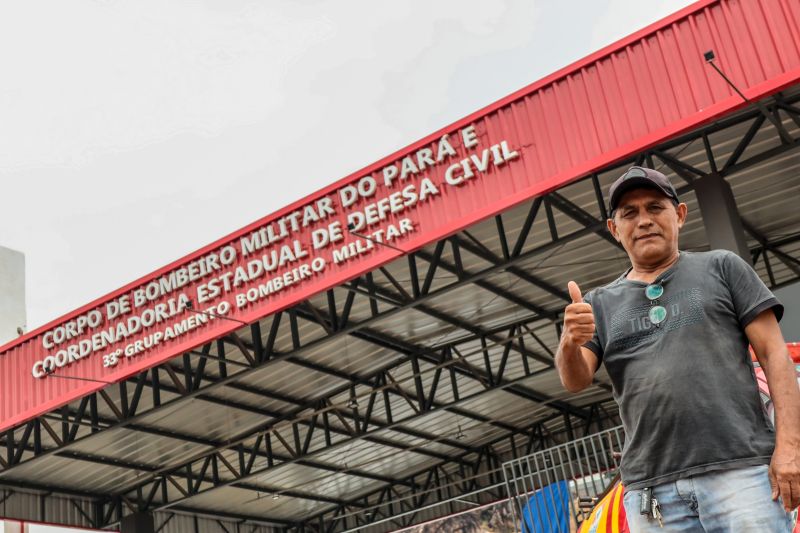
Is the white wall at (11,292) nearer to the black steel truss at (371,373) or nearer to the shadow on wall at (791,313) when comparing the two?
the black steel truss at (371,373)

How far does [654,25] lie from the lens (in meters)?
13.0

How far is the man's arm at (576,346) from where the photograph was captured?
10.8 feet

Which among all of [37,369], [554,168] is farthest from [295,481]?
[554,168]

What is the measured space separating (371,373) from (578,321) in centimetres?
A: 2082

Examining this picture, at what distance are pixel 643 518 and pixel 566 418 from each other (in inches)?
1137

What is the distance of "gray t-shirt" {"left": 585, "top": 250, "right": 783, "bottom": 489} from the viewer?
321 centimetres

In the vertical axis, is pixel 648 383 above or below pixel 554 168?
below

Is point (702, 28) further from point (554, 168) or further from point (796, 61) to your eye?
point (554, 168)

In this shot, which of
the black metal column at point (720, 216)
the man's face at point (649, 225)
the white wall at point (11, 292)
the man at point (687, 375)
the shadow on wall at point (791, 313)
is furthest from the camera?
the white wall at point (11, 292)

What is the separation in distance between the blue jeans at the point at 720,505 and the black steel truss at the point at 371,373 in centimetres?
1086

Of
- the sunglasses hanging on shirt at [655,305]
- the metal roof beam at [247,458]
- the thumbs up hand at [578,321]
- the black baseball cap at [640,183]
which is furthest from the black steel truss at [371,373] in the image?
the thumbs up hand at [578,321]

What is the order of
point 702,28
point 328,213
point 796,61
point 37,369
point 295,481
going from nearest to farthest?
1. point 796,61
2. point 702,28
3. point 328,213
4. point 37,369
5. point 295,481

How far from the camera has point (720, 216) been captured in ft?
44.0

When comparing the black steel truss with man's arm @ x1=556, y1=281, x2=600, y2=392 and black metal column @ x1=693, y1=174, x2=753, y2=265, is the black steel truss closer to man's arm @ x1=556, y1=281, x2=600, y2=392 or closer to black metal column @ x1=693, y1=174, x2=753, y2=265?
black metal column @ x1=693, y1=174, x2=753, y2=265
